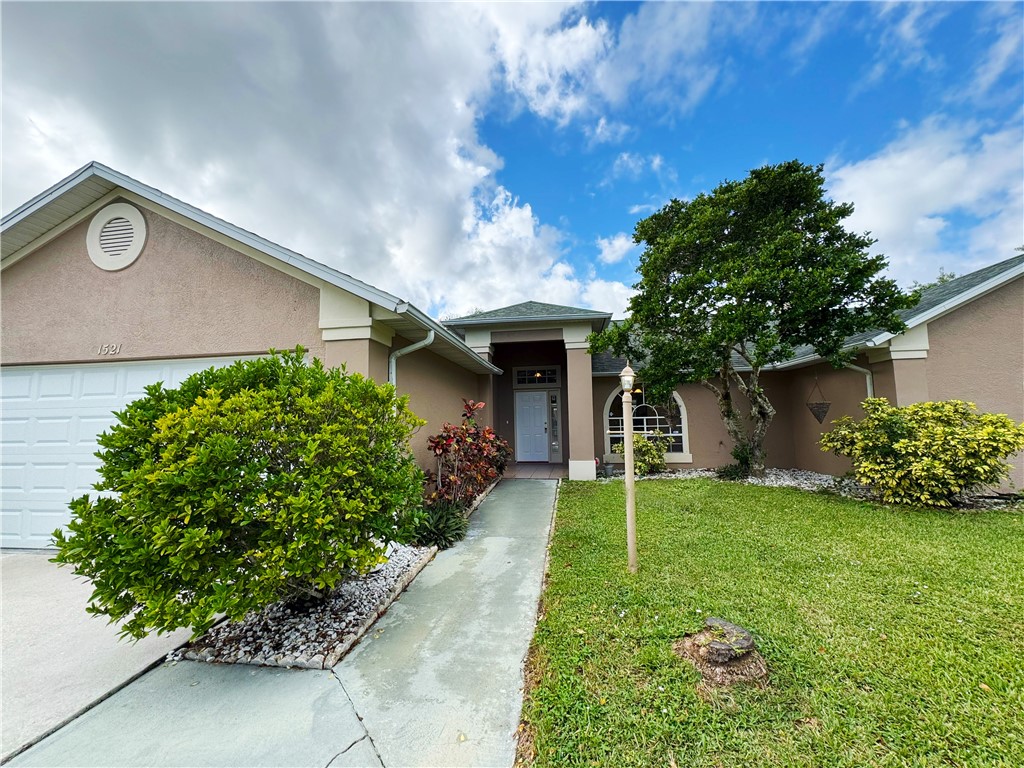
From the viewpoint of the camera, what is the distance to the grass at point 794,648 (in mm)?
2027

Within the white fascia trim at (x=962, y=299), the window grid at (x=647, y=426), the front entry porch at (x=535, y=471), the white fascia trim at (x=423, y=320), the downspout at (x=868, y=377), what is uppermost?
the white fascia trim at (x=962, y=299)

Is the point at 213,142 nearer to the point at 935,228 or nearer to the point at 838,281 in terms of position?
the point at 838,281

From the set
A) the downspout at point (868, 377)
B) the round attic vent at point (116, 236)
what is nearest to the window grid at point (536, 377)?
the downspout at point (868, 377)

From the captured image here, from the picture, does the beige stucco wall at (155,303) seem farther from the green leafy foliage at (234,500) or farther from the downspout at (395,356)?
the green leafy foliage at (234,500)

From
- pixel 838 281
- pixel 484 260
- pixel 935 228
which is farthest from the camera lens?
pixel 484 260

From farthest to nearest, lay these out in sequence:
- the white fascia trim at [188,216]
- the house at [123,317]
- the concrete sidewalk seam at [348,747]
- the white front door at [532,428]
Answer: the white front door at [532,428] < the house at [123,317] < the white fascia trim at [188,216] < the concrete sidewalk seam at [348,747]

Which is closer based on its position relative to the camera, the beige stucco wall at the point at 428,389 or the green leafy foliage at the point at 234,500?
the green leafy foliage at the point at 234,500

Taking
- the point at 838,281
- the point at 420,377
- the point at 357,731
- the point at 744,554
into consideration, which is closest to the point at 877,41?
the point at 838,281

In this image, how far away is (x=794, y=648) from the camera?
2.75 meters

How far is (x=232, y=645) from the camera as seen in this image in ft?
10.1

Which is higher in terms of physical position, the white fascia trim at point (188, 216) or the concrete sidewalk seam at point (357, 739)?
the white fascia trim at point (188, 216)

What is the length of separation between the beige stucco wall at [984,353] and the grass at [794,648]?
367 cm

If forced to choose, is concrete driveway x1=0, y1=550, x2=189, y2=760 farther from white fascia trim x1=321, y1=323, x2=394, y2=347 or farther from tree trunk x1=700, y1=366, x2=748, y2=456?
tree trunk x1=700, y1=366, x2=748, y2=456

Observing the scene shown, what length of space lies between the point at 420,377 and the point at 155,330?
372 cm
